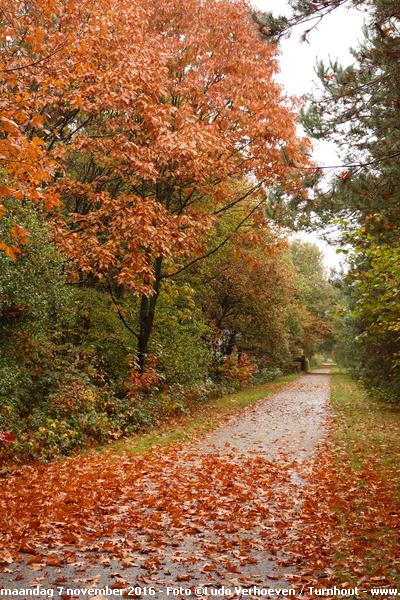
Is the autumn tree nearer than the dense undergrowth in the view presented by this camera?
No

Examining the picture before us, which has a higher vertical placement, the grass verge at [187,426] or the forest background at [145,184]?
the forest background at [145,184]

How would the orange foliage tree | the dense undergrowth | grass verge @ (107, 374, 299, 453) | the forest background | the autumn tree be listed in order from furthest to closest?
the autumn tree → the orange foliage tree → grass verge @ (107, 374, 299, 453) → the dense undergrowth → the forest background

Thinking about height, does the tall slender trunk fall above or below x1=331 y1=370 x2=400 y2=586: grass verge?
above

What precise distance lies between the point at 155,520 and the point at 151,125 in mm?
10211

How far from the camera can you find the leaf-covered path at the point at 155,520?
4.86 m

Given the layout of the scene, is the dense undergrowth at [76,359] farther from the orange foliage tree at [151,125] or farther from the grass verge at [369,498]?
the grass verge at [369,498]

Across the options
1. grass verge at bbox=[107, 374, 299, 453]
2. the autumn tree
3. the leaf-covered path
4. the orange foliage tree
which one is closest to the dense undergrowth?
grass verge at bbox=[107, 374, 299, 453]

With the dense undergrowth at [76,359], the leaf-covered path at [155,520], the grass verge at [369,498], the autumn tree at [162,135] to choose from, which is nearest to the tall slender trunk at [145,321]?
the autumn tree at [162,135]

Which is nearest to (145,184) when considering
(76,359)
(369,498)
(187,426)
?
(76,359)

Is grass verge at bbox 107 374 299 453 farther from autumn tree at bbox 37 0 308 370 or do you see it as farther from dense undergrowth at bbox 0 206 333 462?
autumn tree at bbox 37 0 308 370

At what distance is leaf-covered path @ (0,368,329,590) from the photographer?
4863 mm

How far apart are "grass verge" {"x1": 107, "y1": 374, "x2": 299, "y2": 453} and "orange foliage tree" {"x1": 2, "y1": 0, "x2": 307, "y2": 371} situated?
2267 millimetres

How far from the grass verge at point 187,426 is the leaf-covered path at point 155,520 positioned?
91 cm

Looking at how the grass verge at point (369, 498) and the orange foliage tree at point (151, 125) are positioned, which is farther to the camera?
the orange foliage tree at point (151, 125)
